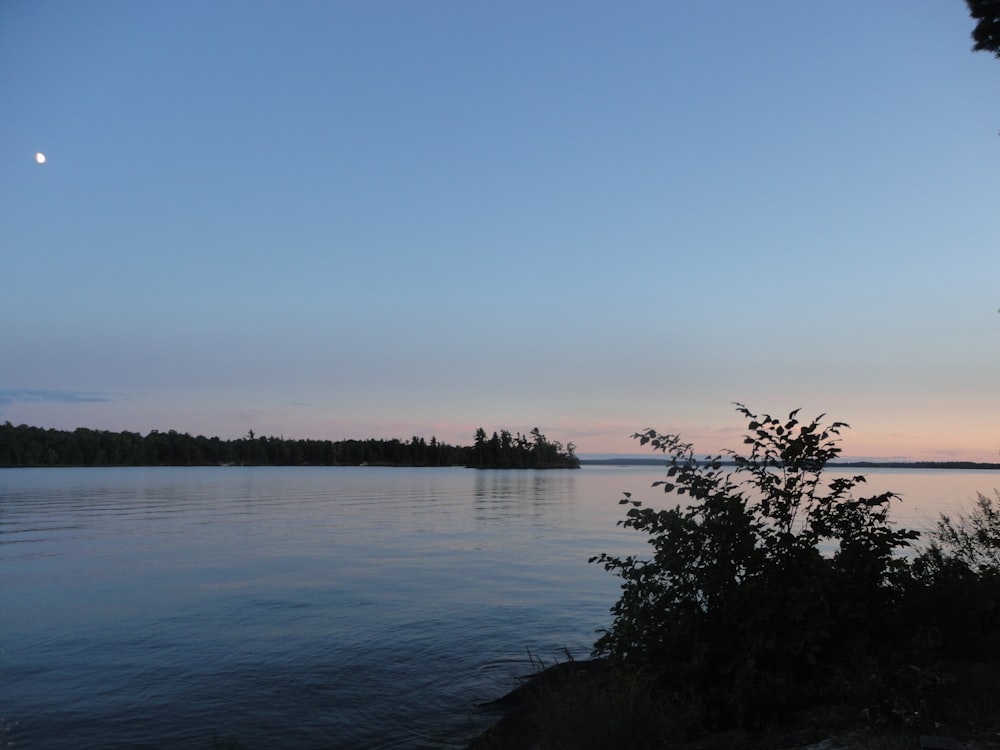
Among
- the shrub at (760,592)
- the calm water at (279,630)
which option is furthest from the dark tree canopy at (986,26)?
the calm water at (279,630)

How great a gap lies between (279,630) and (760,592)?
517 inches

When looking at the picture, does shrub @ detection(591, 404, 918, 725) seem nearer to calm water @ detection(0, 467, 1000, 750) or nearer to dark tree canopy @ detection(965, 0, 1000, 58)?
calm water @ detection(0, 467, 1000, 750)

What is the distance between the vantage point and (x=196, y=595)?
2136cm

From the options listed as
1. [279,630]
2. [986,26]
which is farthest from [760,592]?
[279,630]

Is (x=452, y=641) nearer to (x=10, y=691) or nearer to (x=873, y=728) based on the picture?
(x=10, y=691)

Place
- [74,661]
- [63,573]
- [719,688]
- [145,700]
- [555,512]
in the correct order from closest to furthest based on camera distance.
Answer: [719,688] → [145,700] → [74,661] → [63,573] → [555,512]

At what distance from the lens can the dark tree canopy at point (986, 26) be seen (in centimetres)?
1048

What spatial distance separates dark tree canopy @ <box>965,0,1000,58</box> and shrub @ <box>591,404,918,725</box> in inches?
272

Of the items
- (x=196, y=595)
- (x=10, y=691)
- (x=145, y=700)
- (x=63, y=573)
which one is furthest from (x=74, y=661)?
(x=63, y=573)

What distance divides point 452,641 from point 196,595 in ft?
31.7

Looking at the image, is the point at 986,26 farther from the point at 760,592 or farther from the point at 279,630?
the point at 279,630

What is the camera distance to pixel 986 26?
1061 centimetres

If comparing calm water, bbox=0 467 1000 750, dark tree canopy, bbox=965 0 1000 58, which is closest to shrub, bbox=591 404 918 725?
calm water, bbox=0 467 1000 750

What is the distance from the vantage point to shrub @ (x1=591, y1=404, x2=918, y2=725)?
7.56 meters
